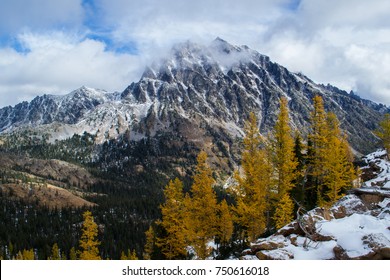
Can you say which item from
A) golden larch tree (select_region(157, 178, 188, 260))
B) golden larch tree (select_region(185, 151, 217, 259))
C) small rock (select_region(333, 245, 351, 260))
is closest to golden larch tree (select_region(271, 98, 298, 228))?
golden larch tree (select_region(185, 151, 217, 259))

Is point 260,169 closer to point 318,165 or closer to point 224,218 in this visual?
point 224,218

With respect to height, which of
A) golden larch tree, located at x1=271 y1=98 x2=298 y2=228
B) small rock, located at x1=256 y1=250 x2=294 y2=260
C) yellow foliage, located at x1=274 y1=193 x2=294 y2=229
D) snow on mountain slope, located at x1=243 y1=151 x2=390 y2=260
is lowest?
small rock, located at x1=256 y1=250 x2=294 y2=260

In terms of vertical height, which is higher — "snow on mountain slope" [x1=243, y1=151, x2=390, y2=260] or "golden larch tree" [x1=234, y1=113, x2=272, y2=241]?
"golden larch tree" [x1=234, y1=113, x2=272, y2=241]

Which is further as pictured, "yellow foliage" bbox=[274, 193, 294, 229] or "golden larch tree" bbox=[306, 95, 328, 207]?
"golden larch tree" bbox=[306, 95, 328, 207]

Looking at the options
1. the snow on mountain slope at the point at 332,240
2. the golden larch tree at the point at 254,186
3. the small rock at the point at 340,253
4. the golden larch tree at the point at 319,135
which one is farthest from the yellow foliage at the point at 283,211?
the small rock at the point at 340,253

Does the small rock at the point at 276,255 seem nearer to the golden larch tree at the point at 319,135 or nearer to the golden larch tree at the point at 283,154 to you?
the golden larch tree at the point at 283,154

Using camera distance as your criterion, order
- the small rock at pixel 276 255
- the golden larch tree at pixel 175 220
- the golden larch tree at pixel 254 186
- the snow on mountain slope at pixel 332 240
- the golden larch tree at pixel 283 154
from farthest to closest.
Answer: the golden larch tree at pixel 175 220 < the golden larch tree at pixel 283 154 < the golden larch tree at pixel 254 186 < the small rock at pixel 276 255 < the snow on mountain slope at pixel 332 240

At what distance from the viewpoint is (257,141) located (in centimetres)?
3384

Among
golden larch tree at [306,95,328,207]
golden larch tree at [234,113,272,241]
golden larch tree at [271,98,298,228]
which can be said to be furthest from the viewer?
golden larch tree at [306,95,328,207]

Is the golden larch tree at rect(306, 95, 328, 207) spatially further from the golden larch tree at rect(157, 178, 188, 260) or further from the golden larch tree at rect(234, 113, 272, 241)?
the golden larch tree at rect(157, 178, 188, 260)

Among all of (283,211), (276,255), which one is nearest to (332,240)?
(276,255)

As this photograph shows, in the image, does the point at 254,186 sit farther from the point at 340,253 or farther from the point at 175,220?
the point at 340,253
